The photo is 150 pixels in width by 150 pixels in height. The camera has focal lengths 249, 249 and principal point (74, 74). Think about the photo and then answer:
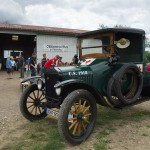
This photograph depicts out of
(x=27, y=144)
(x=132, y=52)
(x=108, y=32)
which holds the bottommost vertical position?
(x=27, y=144)

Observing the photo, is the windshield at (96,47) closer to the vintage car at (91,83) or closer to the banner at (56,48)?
the vintage car at (91,83)

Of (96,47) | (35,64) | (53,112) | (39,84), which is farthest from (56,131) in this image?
(35,64)

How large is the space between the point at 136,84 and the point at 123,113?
1204 mm

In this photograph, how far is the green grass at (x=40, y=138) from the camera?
4.03 metres

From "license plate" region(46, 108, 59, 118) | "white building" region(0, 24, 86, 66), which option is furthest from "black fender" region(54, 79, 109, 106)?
"white building" region(0, 24, 86, 66)

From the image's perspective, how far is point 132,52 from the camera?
5.66 m

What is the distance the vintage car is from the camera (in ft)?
14.0

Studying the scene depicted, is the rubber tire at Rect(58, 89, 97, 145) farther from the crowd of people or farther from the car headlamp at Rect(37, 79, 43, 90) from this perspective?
the crowd of people

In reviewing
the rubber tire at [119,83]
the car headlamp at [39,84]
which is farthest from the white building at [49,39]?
the rubber tire at [119,83]

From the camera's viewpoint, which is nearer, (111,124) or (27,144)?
(27,144)

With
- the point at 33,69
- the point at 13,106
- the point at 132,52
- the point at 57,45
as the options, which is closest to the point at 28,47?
the point at 57,45

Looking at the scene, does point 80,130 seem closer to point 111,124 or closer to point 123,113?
point 111,124

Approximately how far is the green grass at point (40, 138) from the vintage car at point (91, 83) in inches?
9.7

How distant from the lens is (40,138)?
4445mm
